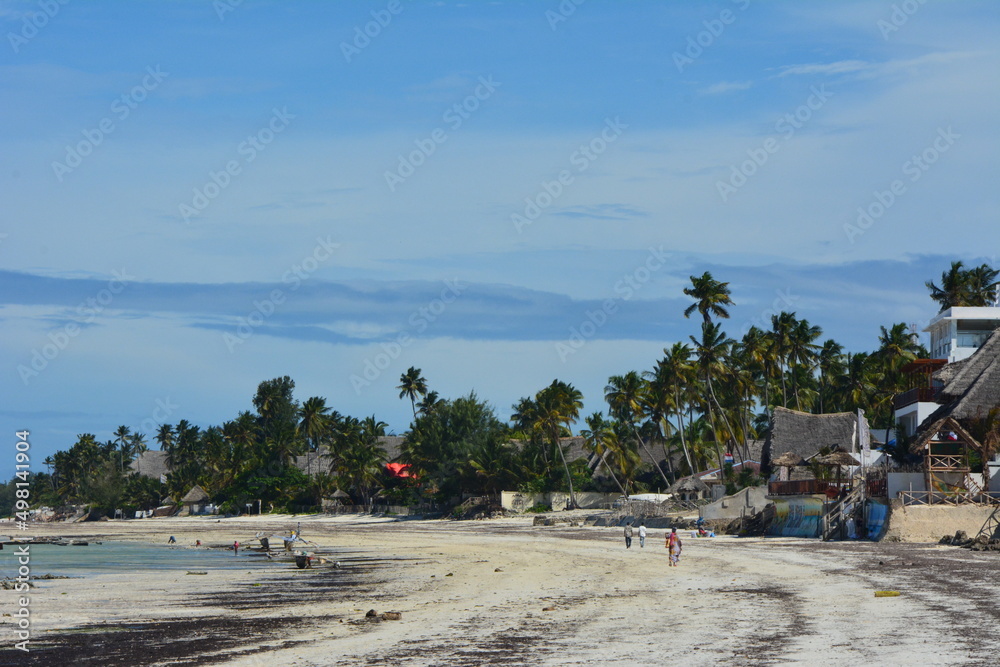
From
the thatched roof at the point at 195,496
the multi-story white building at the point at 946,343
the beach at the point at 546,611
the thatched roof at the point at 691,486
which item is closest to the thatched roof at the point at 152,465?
the thatched roof at the point at 195,496

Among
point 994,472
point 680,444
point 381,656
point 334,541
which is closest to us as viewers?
point 381,656

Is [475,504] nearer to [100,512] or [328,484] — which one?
[328,484]

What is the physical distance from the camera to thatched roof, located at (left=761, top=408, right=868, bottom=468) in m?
61.9

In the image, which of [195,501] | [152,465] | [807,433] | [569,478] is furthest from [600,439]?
[152,465]

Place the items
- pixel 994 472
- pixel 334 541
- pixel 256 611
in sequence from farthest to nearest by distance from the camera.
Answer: pixel 334 541 → pixel 994 472 → pixel 256 611

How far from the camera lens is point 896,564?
32375mm

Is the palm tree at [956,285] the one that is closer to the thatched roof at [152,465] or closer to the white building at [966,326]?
the white building at [966,326]

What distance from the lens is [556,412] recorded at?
81375 mm

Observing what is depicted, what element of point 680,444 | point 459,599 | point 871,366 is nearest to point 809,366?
point 871,366

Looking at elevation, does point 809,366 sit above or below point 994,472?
above

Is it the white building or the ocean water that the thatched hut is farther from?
the ocean water

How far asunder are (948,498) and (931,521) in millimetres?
1864

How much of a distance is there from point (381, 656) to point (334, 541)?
46.3 m

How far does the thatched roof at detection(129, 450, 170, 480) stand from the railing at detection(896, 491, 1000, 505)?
Answer: 120m
